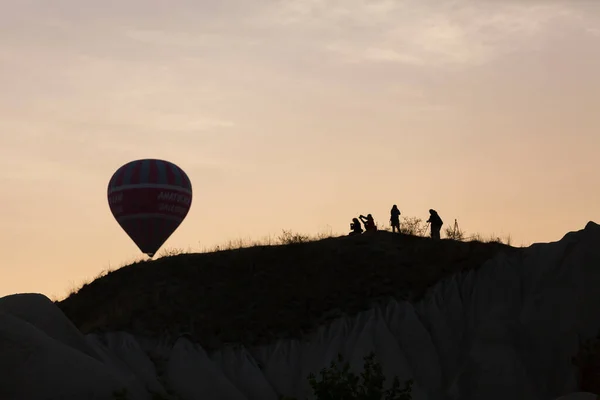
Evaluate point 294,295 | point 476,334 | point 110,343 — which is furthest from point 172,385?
point 476,334

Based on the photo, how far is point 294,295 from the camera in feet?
210

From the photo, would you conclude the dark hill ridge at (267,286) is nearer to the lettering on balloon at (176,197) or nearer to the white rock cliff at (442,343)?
the white rock cliff at (442,343)

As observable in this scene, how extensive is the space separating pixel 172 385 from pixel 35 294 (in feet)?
23.7

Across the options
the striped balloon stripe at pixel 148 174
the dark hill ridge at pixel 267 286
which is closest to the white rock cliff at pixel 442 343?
the dark hill ridge at pixel 267 286

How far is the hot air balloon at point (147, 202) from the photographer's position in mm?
74688

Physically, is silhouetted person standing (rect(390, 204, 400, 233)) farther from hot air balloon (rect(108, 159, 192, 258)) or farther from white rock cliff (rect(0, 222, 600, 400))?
hot air balloon (rect(108, 159, 192, 258))

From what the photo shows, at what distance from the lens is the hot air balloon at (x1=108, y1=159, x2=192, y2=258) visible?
245ft

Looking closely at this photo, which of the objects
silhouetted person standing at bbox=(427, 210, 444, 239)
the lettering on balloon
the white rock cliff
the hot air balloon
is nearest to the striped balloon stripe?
the hot air balloon

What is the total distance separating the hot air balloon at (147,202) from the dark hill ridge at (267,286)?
647 cm

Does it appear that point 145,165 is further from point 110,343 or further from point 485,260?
point 485,260

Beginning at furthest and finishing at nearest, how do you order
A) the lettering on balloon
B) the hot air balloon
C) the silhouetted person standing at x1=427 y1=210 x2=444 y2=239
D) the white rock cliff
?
the lettering on balloon → the hot air balloon → the silhouetted person standing at x1=427 y1=210 x2=444 y2=239 → the white rock cliff

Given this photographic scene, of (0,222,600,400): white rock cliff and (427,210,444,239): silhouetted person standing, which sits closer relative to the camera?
(0,222,600,400): white rock cliff

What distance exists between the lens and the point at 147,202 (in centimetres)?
7438

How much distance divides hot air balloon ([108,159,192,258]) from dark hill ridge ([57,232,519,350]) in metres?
6.47
